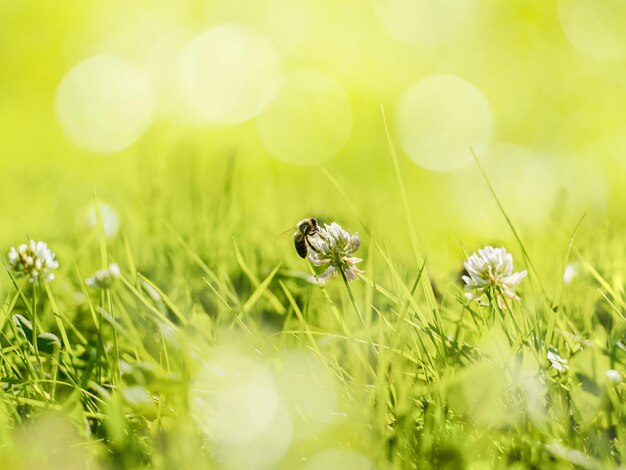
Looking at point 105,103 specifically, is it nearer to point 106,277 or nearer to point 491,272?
→ point 106,277

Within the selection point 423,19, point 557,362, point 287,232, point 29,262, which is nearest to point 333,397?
point 557,362

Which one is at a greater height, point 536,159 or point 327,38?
point 327,38

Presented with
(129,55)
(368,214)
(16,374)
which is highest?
(129,55)

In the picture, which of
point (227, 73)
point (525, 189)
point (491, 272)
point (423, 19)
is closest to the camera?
point (491, 272)

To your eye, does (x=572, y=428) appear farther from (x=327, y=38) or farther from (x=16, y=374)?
(x=327, y=38)

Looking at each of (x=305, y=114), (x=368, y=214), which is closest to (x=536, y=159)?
(x=305, y=114)

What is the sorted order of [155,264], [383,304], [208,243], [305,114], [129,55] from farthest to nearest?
[129,55]
[305,114]
[208,243]
[155,264]
[383,304]

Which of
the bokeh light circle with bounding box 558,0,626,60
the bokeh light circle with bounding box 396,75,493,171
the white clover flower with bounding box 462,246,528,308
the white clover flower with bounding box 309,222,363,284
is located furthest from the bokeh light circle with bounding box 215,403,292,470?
the bokeh light circle with bounding box 558,0,626,60
